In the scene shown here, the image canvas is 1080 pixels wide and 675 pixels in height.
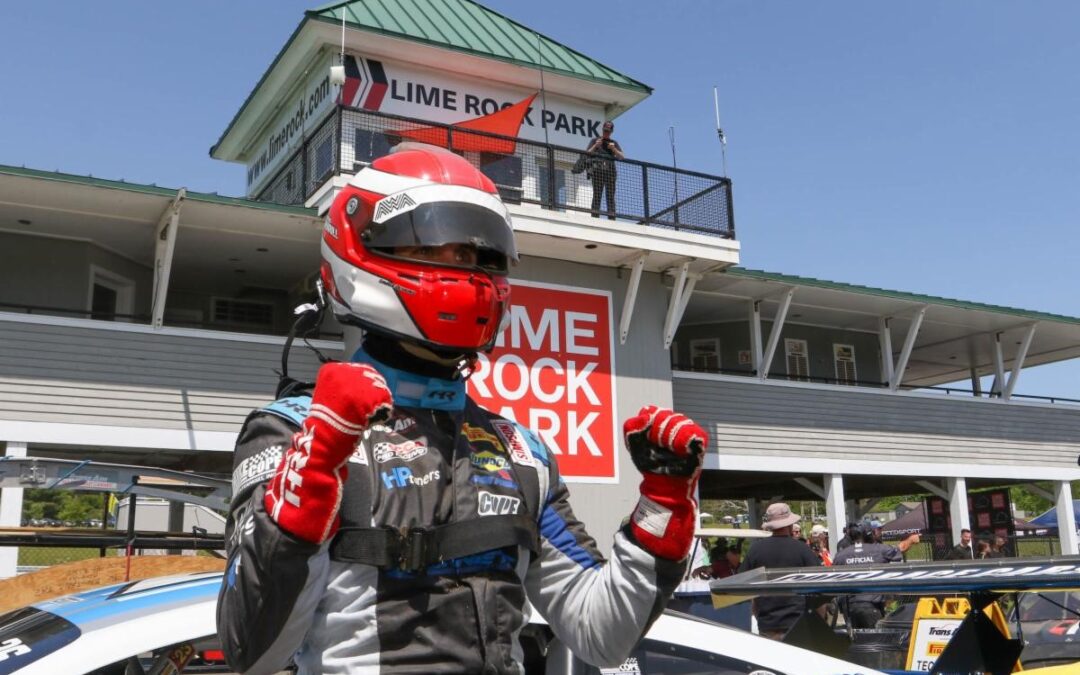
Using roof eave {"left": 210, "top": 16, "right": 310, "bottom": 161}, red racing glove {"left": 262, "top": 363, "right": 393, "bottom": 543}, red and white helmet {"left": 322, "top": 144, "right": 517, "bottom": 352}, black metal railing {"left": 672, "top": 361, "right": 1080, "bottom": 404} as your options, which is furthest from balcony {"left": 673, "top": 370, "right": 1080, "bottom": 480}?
red racing glove {"left": 262, "top": 363, "right": 393, "bottom": 543}

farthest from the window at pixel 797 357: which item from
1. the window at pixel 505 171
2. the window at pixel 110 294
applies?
the window at pixel 110 294

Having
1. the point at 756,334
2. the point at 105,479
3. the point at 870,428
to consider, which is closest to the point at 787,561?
the point at 105,479

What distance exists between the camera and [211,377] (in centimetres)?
1389

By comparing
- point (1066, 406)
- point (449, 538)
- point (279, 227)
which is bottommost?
point (449, 538)

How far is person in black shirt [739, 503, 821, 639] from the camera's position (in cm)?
744

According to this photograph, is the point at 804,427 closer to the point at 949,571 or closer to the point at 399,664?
the point at 949,571

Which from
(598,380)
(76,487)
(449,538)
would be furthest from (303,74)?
(449,538)

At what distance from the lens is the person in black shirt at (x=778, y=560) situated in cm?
744

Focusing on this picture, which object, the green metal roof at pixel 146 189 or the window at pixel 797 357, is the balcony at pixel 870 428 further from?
the green metal roof at pixel 146 189

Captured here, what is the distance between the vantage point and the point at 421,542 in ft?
6.40

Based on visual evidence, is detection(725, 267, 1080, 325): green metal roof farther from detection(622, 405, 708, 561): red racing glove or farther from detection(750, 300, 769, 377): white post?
detection(622, 405, 708, 561): red racing glove

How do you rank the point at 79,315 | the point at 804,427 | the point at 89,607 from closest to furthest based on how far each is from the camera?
1. the point at 89,607
2. the point at 79,315
3. the point at 804,427

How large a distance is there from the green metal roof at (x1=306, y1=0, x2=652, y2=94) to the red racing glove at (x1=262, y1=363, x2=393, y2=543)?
15.3 meters

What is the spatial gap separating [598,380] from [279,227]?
5.43 meters
